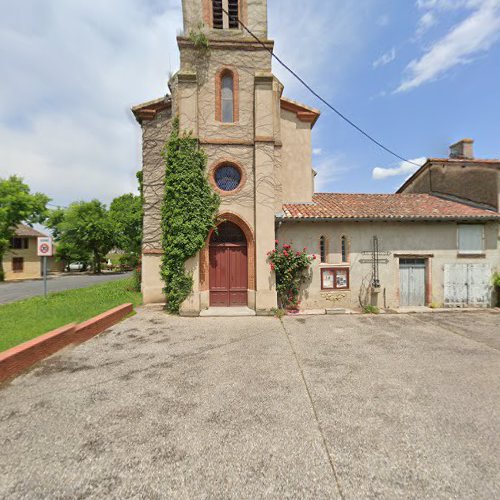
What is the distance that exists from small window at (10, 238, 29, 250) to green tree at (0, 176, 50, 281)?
11.2ft

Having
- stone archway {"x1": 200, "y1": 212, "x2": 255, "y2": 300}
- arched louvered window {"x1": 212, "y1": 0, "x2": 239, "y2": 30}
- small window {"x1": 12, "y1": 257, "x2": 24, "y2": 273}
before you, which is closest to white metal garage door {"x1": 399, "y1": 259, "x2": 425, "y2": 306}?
stone archway {"x1": 200, "y1": 212, "x2": 255, "y2": 300}

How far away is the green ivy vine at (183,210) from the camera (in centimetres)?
901

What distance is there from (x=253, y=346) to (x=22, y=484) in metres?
4.43

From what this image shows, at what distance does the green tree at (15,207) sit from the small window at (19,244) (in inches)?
135

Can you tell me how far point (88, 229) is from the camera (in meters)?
32.1

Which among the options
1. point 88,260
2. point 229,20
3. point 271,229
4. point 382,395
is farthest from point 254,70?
point 88,260

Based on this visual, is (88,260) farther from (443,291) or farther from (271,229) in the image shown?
(443,291)

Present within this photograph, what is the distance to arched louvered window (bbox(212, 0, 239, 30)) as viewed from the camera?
1012 centimetres

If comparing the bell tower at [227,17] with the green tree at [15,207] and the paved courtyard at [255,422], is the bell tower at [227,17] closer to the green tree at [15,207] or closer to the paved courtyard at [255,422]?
the paved courtyard at [255,422]

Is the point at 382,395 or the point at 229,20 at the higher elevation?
the point at 229,20

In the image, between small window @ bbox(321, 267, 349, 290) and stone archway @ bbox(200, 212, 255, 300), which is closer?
stone archway @ bbox(200, 212, 255, 300)

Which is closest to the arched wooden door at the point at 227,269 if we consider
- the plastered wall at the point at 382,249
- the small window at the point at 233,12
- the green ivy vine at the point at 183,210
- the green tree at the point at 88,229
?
the green ivy vine at the point at 183,210

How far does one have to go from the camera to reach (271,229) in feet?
30.9

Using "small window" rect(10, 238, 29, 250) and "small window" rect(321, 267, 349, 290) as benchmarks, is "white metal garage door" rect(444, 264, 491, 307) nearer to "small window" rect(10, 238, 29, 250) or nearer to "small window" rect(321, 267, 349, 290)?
"small window" rect(321, 267, 349, 290)
